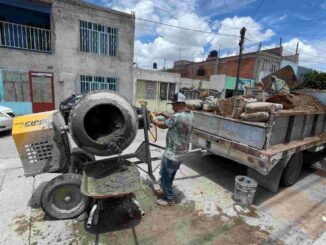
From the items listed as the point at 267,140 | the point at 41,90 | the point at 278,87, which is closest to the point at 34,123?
the point at 267,140

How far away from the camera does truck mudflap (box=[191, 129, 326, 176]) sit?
3.40 m

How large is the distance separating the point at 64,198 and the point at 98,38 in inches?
444

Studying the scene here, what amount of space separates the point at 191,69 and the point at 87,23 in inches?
909

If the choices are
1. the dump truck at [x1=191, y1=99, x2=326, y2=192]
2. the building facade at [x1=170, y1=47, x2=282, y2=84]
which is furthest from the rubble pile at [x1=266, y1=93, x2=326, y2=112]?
the building facade at [x1=170, y1=47, x2=282, y2=84]

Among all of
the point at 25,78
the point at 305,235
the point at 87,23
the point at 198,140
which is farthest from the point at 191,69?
the point at 305,235

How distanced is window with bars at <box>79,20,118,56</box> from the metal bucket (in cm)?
1147

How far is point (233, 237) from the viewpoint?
2.91 metres

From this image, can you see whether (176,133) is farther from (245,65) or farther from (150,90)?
(245,65)

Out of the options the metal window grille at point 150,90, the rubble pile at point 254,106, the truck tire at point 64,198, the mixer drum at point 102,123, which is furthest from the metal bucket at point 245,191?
the metal window grille at point 150,90

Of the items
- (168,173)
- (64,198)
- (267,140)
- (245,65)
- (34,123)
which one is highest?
(245,65)

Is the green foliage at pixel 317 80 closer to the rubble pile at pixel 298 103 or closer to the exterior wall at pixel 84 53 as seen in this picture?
the exterior wall at pixel 84 53

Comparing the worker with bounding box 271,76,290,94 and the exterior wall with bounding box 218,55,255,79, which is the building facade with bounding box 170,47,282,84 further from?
the worker with bounding box 271,76,290,94

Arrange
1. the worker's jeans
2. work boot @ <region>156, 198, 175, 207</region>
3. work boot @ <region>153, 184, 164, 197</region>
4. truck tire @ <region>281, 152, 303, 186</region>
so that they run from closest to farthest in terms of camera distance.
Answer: the worker's jeans
work boot @ <region>156, 198, 175, 207</region>
work boot @ <region>153, 184, 164, 197</region>
truck tire @ <region>281, 152, 303, 186</region>

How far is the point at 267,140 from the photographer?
3.48 meters
